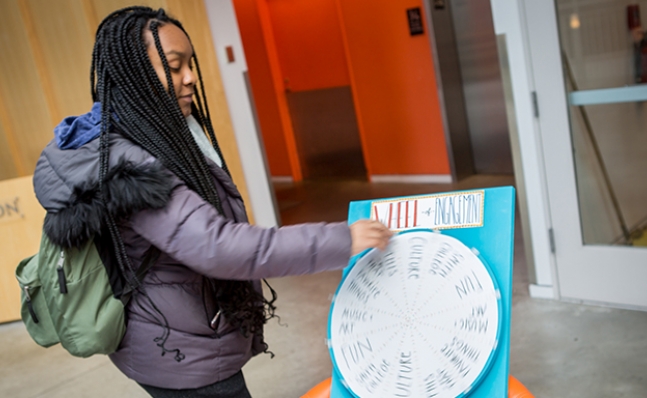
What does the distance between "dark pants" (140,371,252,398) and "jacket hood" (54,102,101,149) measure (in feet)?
1.96

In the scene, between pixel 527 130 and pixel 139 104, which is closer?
pixel 139 104

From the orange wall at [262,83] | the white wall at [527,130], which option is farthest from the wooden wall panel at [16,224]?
the orange wall at [262,83]

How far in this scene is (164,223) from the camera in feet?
4.17

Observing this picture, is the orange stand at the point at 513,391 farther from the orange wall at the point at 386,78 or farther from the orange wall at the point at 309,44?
the orange wall at the point at 309,44

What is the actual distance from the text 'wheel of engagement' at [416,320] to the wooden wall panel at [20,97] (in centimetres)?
386

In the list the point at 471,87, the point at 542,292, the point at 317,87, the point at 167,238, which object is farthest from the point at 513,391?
the point at 317,87

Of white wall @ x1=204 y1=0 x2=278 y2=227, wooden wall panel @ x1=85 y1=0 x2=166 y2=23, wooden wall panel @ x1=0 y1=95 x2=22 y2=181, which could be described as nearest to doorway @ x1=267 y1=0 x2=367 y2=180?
white wall @ x1=204 y1=0 x2=278 y2=227

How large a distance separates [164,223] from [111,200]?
0.40 ft

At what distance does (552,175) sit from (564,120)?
26 cm

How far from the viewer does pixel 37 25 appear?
456 cm

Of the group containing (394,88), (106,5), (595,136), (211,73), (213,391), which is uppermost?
(106,5)

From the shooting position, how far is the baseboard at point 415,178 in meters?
5.99

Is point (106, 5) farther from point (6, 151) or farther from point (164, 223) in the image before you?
point (164, 223)

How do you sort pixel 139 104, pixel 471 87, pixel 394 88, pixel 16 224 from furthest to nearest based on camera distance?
pixel 394 88 → pixel 471 87 → pixel 16 224 → pixel 139 104
